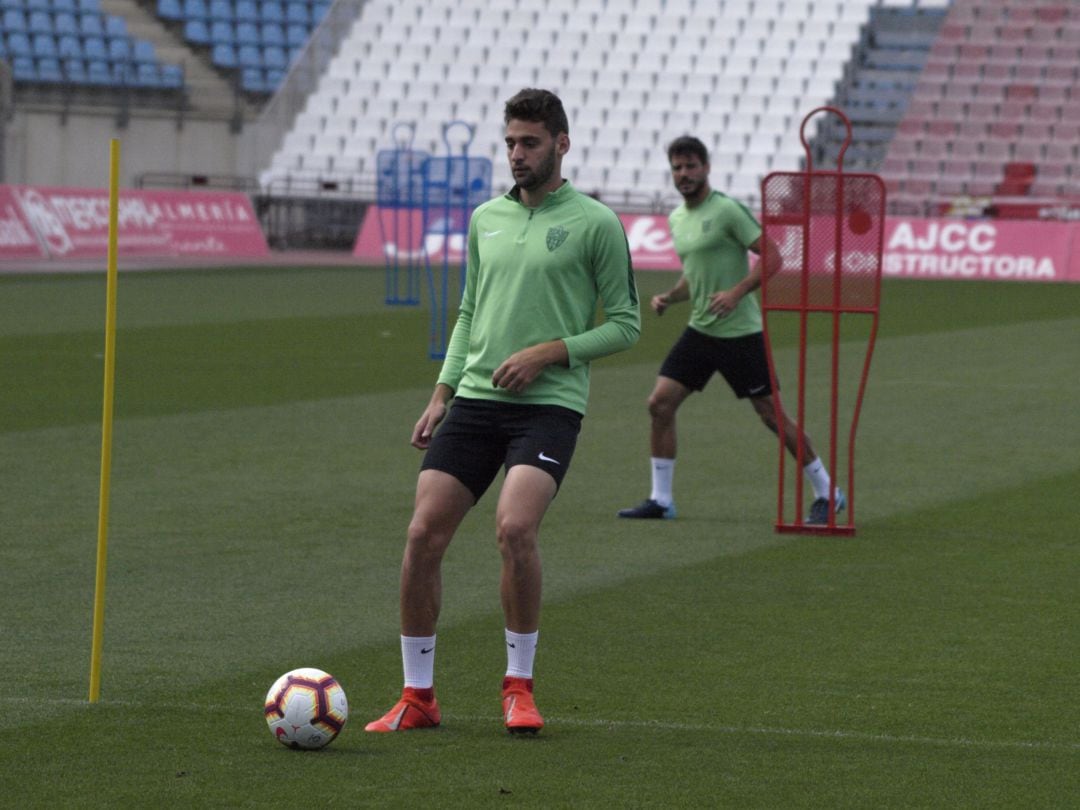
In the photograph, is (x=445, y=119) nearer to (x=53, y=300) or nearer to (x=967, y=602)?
(x=53, y=300)

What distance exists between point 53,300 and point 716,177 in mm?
21074

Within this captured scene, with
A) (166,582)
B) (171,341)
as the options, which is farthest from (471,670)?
(171,341)

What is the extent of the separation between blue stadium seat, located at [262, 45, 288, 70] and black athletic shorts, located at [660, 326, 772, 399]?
39.8 m

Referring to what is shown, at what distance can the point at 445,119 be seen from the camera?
159 feet

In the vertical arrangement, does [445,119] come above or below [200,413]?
above

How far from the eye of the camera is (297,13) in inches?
2031

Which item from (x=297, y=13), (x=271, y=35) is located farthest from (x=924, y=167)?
(x=297, y=13)

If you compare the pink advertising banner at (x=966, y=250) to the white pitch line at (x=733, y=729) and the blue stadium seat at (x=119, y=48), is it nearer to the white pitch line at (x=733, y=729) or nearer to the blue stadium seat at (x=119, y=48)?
the blue stadium seat at (x=119, y=48)

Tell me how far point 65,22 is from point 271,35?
5007 mm

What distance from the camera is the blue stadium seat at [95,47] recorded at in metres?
47.5

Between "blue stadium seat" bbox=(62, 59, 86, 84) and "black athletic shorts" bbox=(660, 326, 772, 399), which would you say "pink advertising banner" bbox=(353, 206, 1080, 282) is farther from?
"black athletic shorts" bbox=(660, 326, 772, 399)

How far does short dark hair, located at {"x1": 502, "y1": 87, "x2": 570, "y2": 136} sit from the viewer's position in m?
6.37

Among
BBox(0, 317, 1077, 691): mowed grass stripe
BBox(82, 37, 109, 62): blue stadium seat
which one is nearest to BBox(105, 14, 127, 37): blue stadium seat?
BBox(82, 37, 109, 62): blue stadium seat

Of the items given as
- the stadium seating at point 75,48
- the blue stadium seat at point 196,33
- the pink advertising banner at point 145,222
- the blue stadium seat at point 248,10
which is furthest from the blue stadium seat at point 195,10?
the pink advertising banner at point 145,222
